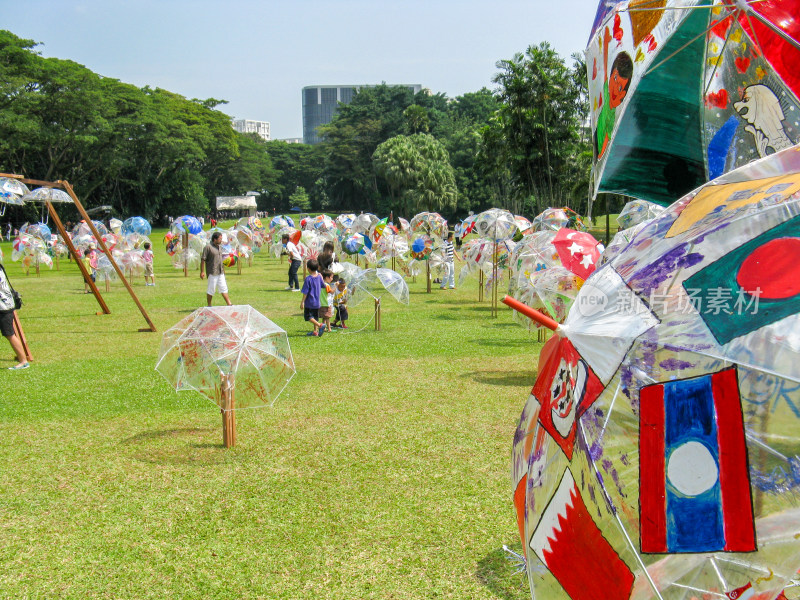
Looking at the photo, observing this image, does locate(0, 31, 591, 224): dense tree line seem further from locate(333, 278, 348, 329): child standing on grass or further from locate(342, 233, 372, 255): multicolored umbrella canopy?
locate(333, 278, 348, 329): child standing on grass

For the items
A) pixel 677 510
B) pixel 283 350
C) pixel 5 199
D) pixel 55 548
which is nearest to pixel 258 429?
pixel 283 350

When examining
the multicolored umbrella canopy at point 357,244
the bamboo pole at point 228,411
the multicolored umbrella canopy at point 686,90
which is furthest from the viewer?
the multicolored umbrella canopy at point 357,244

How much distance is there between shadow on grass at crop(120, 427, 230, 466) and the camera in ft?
20.2

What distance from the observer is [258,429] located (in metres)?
6.97

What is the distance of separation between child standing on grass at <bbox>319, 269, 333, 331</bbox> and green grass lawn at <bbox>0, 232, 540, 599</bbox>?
1623 mm

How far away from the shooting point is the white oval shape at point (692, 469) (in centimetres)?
178

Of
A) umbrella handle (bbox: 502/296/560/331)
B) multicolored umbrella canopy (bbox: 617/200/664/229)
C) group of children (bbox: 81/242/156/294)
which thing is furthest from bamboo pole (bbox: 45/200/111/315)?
umbrella handle (bbox: 502/296/560/331)

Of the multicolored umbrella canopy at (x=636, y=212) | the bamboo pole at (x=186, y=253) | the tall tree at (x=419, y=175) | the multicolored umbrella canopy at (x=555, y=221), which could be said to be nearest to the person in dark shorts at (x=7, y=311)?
the multicolored umbrella canopy at (x=636, y=212)

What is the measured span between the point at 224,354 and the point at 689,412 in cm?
475

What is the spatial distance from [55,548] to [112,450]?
1887 millimetres

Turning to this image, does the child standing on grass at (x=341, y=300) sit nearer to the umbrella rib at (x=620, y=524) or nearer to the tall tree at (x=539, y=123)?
the umbrella rib at (x=620, y=524)

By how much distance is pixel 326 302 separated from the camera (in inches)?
502

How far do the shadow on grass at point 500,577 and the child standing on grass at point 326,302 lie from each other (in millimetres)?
8304

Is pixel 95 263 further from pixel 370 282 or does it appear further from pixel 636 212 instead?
pixel 636 212
